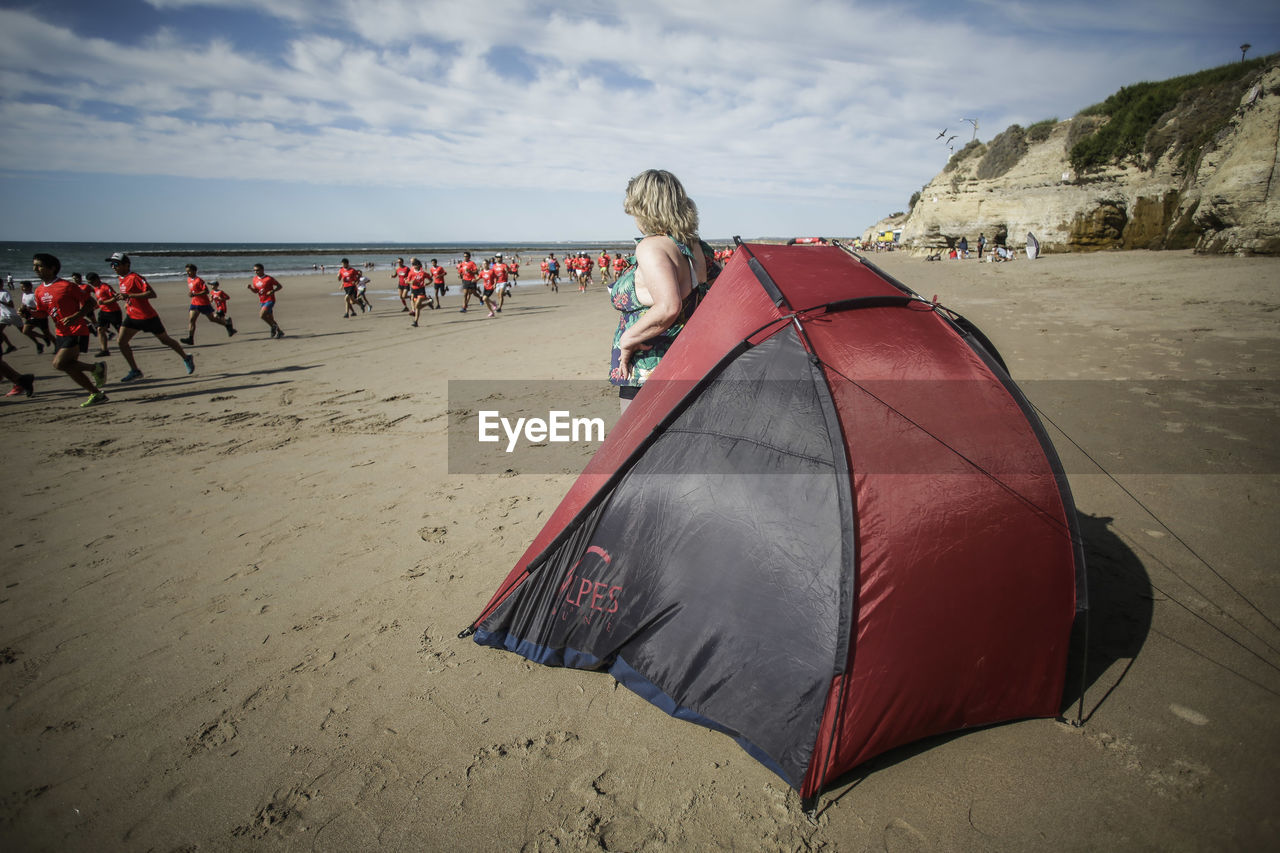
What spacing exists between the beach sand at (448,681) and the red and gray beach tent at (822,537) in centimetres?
24

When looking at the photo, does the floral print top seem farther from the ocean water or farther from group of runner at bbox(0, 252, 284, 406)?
the ocean water

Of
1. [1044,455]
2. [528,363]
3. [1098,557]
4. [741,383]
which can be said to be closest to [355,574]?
[741,383]

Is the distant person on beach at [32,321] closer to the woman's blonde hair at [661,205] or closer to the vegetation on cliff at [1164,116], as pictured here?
the woman's blonde hair at [661,205]

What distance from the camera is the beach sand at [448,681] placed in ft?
6.88

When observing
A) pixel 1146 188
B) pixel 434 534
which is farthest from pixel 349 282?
pixel 1146 188

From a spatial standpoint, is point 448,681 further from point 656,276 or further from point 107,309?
point 107,309

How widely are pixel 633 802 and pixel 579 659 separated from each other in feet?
2.39

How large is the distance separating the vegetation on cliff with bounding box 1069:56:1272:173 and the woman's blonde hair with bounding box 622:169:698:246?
23.7m

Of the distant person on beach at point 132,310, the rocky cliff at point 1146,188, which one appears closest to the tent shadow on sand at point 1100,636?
the distant person on beach at point 132,310

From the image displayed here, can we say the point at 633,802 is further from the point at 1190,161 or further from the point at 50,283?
the point at 1190,161

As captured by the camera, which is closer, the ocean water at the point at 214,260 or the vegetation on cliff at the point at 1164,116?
the vegetation on cliff at the point at 1164,116

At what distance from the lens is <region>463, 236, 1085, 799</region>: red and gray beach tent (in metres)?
2.13

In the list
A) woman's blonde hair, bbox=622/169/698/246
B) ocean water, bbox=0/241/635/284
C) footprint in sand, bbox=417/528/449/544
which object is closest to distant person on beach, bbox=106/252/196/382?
footprint in sand, bbox=417/528/449/544

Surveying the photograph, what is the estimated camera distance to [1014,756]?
2.27 meters
